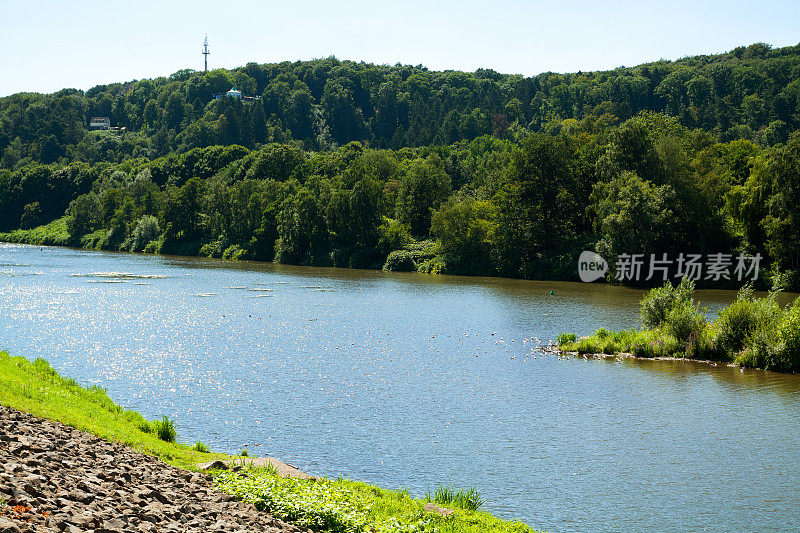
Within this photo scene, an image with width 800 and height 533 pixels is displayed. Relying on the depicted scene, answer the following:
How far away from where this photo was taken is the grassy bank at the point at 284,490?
14.7 m

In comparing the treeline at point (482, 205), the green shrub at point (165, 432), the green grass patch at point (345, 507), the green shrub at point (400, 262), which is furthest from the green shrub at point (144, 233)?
the green grass patch at point (345, 507)

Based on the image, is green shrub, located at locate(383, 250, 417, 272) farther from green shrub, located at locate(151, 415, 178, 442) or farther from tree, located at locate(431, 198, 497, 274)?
green shrub, located at locate(151, 415, 178, 442)

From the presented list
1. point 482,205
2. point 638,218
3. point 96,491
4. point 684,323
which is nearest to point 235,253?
point 482,205

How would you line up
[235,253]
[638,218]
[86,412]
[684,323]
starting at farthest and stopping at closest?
[235,253]
[638,218]
[684,323]
[86,412]

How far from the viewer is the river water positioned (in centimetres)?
2072

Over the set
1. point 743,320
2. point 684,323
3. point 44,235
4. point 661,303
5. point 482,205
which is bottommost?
point 684,323

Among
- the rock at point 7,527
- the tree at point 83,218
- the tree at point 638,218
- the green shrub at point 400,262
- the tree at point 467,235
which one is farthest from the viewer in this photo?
the tree at point 83,218

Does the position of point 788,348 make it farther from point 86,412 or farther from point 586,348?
point 86,412

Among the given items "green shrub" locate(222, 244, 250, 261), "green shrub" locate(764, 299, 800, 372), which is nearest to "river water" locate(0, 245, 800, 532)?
"green shrub" locate(764, 299, 800, 372)

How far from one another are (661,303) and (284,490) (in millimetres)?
32702

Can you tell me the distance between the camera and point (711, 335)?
4047cm

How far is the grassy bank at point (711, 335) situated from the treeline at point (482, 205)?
31488 millimetres

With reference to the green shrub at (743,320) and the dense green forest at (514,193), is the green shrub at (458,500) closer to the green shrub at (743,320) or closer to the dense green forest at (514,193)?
the green shrub at (743,320)

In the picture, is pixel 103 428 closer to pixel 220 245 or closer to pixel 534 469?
pixel 534 469
